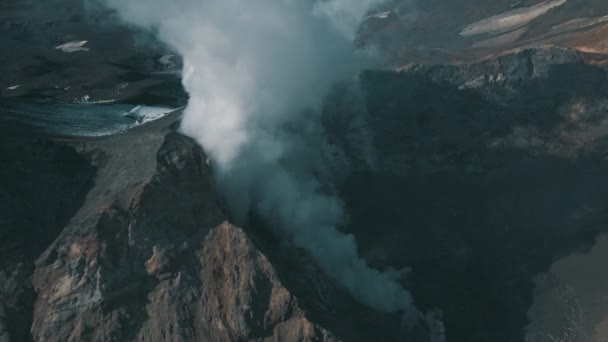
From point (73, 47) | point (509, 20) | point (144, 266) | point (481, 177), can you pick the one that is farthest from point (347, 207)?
point (509, 20)

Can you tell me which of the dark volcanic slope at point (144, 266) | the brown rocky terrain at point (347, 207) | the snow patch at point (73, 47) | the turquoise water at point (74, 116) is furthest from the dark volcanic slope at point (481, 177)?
the snow patch at point (73, 47)

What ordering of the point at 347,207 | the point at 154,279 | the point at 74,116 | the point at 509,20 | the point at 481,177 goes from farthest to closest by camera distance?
1. the point at 509,20
2. the point at 481,177
3. the point at 347,207
4. the point at 74,116
5. the point at 154,279

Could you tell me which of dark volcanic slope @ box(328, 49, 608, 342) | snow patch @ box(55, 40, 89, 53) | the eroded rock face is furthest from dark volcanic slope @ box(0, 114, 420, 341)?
snow patch @ box(55, 40, 89, 53)

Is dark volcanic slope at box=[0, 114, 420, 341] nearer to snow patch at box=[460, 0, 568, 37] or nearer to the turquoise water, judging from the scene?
the turquoise water

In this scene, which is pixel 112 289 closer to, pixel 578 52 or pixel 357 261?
pixel 357 261

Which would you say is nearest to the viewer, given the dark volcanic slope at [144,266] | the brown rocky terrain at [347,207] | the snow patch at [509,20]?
the dark volcanic slope at [144,266]

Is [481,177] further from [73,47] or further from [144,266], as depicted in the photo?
[73,47]

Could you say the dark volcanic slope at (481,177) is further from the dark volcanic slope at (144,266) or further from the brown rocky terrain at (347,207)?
the dark volcanic slope at (144,266)

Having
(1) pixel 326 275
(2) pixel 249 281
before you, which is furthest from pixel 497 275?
(2) pixel 249 281
